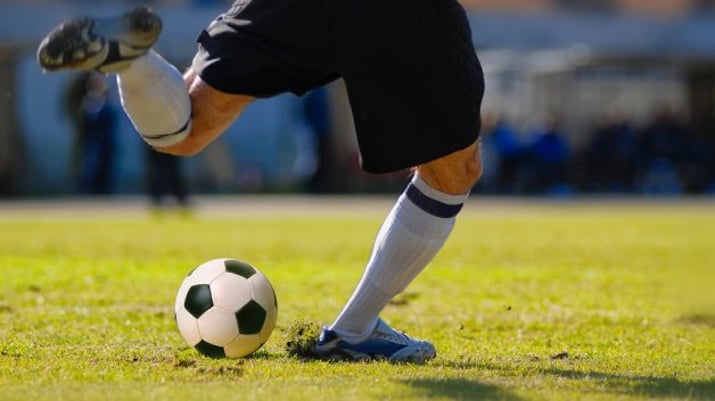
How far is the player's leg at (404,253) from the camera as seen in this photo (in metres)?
4.86

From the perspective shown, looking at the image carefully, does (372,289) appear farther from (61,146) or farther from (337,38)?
Answer: (61,146)

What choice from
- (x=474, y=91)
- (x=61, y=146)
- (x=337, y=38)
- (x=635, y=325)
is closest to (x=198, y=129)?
(x=337, y=38)

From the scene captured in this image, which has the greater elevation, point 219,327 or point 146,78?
point 146,78

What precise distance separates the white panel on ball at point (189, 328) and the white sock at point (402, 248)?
1.65 feet

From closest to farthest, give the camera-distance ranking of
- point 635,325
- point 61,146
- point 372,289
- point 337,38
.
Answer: point 337,38
point 372,289
point 635,325
point 61,146

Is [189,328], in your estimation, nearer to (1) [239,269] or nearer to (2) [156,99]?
(1) [239,269]

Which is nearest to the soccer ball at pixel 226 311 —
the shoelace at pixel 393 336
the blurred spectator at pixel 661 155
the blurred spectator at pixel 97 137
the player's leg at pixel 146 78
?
the shoelace at pixel 393 336

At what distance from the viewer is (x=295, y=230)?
616 inches

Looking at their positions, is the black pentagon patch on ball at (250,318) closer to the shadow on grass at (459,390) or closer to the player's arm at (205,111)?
the player's arm at (205,111)

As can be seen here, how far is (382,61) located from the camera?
459 cm

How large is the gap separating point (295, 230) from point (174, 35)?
1429cm

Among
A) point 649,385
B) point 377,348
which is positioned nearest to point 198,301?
point 377,348

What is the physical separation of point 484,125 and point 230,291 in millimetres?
25107

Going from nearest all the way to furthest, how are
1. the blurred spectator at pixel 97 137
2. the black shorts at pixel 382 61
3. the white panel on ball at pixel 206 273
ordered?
the black shorts at pixel 382 61 < the white panel on ball at pixel 206 273 < the blurred spectator at pixel 97 137
